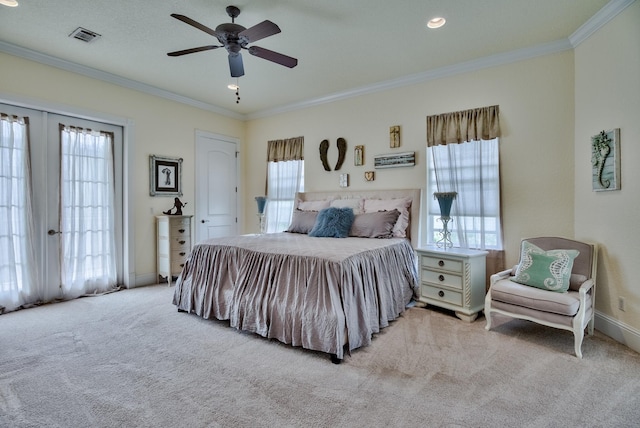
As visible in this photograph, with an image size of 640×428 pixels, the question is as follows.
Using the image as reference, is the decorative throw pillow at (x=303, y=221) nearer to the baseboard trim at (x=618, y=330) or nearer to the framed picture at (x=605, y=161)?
the framed picture at (x=605, y=161)

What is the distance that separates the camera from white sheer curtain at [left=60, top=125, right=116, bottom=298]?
398cm

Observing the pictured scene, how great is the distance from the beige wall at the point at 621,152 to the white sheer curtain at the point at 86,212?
5551 mm

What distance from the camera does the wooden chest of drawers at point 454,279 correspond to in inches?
127

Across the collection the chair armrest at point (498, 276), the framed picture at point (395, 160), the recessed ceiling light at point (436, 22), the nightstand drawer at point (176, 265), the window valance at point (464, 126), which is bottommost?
the nightstand drawer at point (176, 265)

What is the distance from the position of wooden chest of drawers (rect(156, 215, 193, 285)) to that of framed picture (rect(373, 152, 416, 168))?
2886 mm

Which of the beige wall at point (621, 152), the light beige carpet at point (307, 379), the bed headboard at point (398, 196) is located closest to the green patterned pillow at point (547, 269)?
the beige wall at point (621, 152)

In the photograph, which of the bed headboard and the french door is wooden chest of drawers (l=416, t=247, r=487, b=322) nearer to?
the bed headboard

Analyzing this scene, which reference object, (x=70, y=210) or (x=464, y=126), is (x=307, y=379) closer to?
(x=464, y=126)

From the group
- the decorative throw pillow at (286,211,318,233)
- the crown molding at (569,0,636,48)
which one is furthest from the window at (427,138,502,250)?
the decorative throw pillow at (286,211,318,233)

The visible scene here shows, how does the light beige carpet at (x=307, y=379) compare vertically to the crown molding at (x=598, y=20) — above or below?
below

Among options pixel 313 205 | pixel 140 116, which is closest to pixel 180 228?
pixel 140 116

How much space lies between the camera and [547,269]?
→ 109 inches

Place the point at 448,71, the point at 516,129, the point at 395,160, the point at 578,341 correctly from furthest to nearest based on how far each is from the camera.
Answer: the point at 395,160 → the point at 448,71 → the point at 516,129 → the point at 578,341

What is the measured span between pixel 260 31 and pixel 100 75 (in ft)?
9.33
